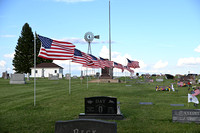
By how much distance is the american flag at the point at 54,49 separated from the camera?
1550 centimetres

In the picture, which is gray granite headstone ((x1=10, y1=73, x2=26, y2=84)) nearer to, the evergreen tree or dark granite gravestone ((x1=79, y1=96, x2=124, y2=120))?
dark granite gravestone ((x1=79, y1=96, x2=124, y2=120))

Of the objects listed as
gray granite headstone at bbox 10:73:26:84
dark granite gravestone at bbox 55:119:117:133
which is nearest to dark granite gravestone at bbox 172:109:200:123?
dark granite gravestone at bbox 55:119:117:133

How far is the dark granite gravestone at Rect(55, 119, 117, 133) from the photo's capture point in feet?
17.4

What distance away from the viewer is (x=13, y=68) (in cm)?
7531

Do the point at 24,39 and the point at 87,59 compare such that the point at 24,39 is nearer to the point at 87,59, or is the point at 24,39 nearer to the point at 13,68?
the point at 13,68

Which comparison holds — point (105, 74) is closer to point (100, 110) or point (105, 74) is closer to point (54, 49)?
point (54, 49)

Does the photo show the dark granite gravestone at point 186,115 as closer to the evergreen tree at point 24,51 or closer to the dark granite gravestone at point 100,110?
the dark granite gravestone at point 100,110

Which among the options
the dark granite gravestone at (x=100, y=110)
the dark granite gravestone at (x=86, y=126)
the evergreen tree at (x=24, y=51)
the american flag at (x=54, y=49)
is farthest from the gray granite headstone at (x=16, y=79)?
the dark granite gravestone at (x=86, y=126)

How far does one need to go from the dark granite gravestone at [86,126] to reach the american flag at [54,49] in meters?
10.5

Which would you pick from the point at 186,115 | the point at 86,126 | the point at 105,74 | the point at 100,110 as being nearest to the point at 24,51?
the point at 105,74

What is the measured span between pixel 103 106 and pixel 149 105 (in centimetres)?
520

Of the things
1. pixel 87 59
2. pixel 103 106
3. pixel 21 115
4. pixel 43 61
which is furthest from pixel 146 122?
pixel 43 61

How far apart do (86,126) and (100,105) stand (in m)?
5.35

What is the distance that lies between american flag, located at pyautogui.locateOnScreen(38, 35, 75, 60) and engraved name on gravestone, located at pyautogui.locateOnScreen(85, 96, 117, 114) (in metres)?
6.20
